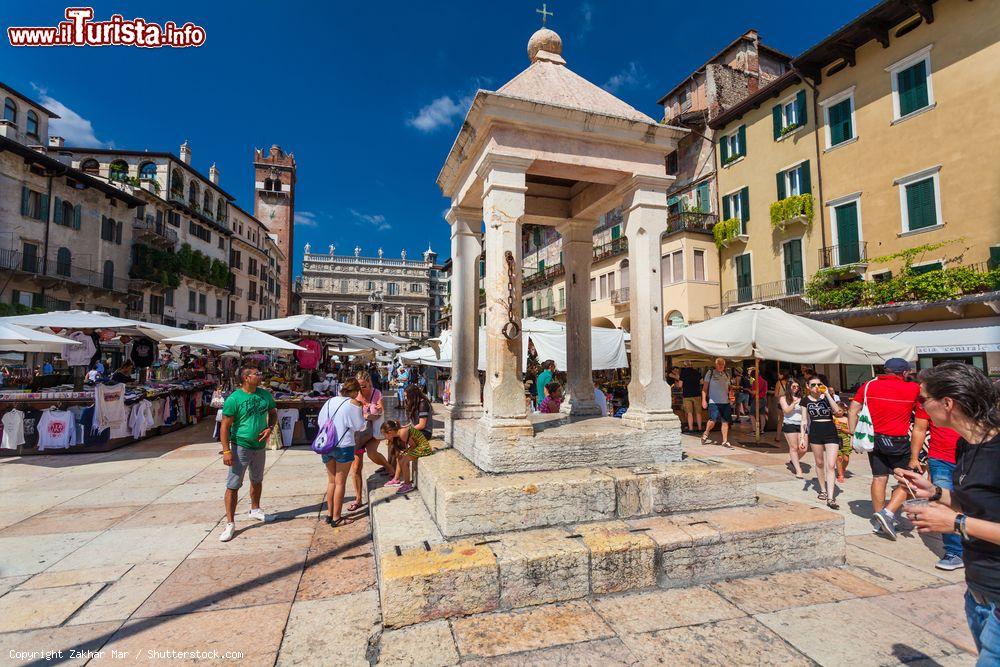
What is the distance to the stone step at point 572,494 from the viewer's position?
3502mm

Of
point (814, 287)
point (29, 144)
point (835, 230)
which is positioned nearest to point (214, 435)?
point (814, 287)

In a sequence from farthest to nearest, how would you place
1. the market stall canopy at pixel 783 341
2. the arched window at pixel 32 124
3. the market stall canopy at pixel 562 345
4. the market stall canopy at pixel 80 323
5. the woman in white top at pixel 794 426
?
the arched window at pixel 32 124, the market stall canopy at pixel 562 345, the market stall canopy at pixel 80 323, the market stall canopy at pixel 783 341, the woman in white top at pixel 794 426

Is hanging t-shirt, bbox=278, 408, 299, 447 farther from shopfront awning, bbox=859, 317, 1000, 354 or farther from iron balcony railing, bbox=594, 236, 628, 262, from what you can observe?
iron balcony railing, bbox=594, 236, 628, 262

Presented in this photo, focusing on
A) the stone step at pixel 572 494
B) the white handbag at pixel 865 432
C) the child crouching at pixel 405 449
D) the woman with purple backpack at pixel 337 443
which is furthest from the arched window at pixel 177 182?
the white handbag at pixel 865 432

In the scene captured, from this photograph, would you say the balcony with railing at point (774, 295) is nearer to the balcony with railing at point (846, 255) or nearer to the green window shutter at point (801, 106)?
the balcony with railing at point (846, 255)

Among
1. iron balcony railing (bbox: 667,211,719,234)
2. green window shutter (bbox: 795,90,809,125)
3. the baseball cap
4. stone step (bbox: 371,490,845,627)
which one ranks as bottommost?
stone step (bbox: 371,490,845,627)

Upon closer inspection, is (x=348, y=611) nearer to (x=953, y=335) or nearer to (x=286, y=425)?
(x=286, y=425)

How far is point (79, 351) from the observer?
10.7m

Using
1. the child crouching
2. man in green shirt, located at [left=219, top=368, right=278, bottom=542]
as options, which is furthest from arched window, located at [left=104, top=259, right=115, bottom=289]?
the child crouching

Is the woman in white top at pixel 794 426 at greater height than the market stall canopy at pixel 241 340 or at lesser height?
lesser

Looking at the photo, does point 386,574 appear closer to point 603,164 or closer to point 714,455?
point 603,164

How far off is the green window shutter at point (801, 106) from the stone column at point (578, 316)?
61.1ft

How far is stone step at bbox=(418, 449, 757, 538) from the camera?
3502mm

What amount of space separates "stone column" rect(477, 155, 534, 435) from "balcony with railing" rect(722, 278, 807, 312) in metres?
18.7
